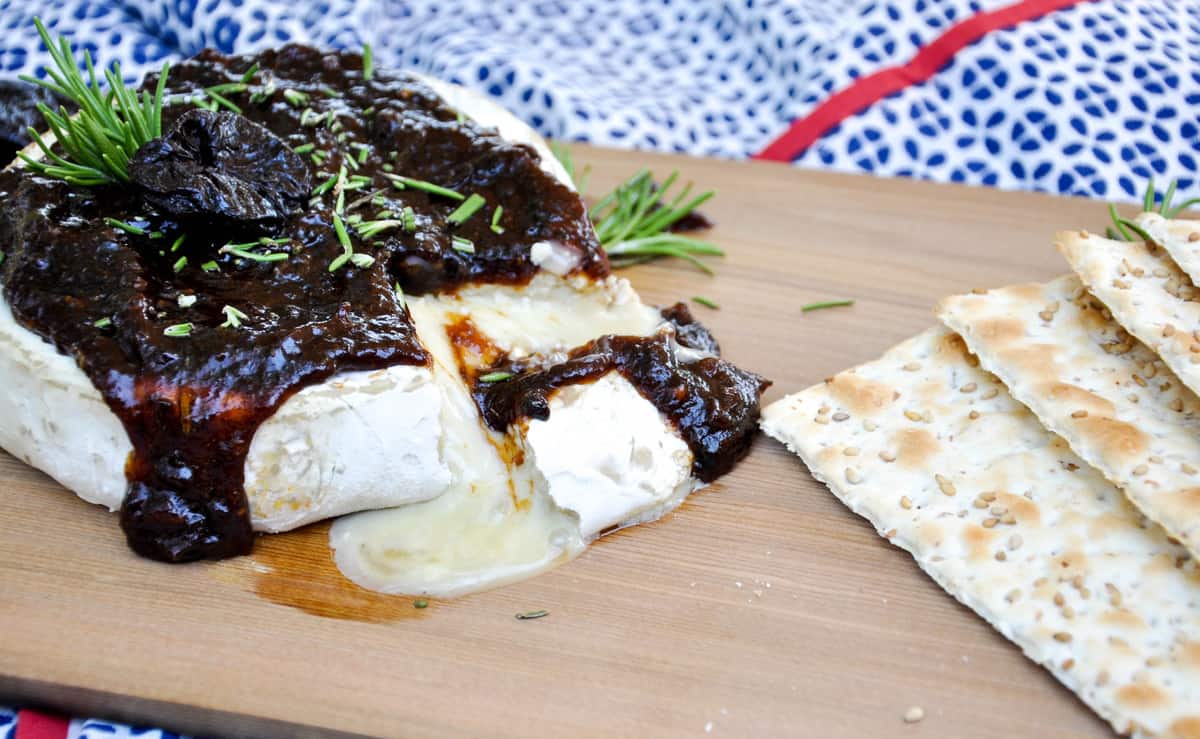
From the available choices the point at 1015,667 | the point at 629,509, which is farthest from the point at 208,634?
the point at 1015,667

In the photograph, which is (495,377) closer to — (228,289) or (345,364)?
(345,364)

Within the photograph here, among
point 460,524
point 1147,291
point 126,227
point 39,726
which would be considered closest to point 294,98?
point 126,227

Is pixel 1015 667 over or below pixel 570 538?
below

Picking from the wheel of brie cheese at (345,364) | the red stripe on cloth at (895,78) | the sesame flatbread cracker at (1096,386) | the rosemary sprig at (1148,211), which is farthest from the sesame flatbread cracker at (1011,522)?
the red stripe on cloth at (895,78)

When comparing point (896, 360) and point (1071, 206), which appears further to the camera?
point (1071, 206)

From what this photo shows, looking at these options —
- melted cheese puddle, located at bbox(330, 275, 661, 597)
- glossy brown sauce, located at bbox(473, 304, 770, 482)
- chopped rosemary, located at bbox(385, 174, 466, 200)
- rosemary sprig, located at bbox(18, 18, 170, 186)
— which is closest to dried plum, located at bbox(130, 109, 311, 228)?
rosemary sprig, located at bbox(18, 18, 170, 186)

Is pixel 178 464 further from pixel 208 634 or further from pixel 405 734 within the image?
pixel 405 734

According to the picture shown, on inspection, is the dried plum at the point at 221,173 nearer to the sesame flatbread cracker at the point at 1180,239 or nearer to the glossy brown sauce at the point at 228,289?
the glossy brown sauce at the point at 228,289
